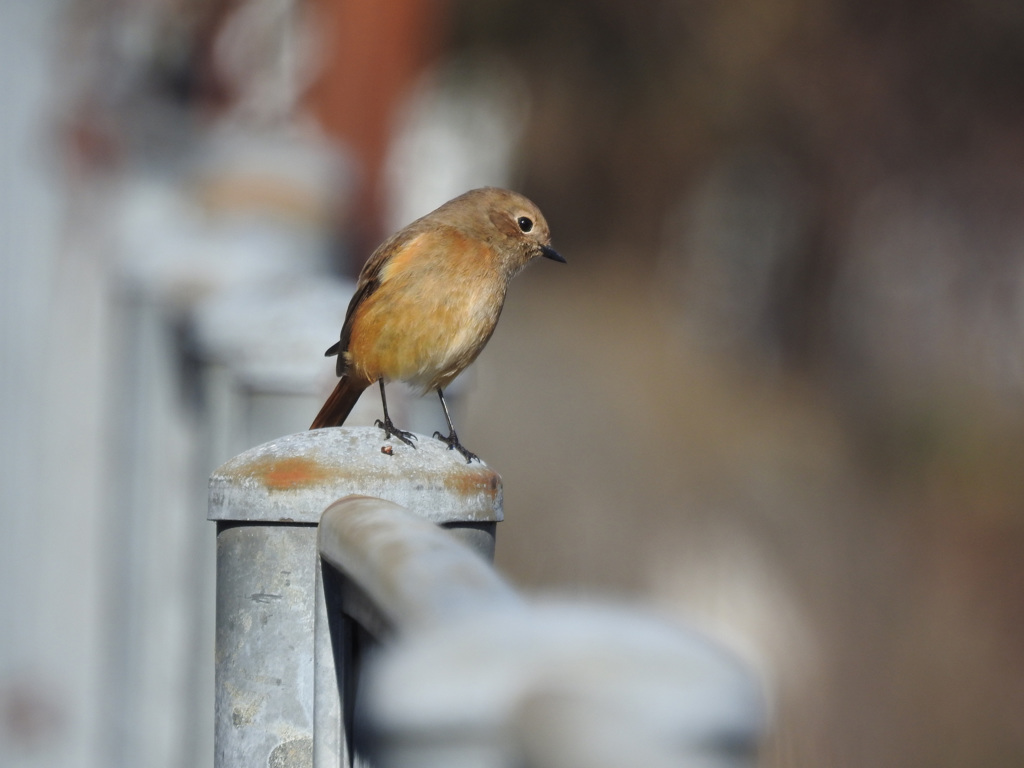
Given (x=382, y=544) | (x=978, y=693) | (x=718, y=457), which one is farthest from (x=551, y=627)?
(x=718, y=457)

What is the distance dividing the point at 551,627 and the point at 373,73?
3919mm

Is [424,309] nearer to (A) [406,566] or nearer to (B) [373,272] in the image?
(B) [373,272]

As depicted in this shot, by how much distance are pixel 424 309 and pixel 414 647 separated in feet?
7.20

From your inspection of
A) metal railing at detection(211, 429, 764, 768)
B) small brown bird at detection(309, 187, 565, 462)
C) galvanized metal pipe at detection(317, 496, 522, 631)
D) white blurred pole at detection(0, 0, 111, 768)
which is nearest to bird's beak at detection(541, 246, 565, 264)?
small brown bird at detection(309, 187, 565, 462)

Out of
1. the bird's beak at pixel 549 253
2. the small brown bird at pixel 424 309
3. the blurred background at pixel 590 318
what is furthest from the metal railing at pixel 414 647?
the bird's beak at pixel 549 253

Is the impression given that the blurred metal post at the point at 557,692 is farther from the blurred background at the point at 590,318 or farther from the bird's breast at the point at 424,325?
the bird's breast at the point at 424,325

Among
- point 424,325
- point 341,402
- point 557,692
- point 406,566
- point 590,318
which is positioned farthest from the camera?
point 590,318

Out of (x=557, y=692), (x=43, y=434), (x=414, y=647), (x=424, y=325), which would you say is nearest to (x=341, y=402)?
(x=424, y=325)

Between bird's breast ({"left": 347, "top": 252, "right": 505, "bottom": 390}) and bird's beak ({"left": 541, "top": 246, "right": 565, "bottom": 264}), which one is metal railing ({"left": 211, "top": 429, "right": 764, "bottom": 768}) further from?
bird's beak ({"left": 541, "top": 246, "right": 565, "bottom": 264})

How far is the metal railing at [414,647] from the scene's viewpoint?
568mm

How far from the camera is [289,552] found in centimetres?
136

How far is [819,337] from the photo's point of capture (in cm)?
1283

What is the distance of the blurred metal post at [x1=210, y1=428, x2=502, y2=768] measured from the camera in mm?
1351

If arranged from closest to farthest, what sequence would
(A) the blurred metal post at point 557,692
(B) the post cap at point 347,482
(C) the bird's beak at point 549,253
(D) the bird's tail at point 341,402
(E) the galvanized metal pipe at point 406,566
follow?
1. (A) the blurred metal post at point 557,692
2. (E) the galvanized metal pipe at point 406,566
3. (B) the post cap at point 347,482
4. (D) the bird's tail at point 341,402
5. (C) the bird's beak at point 549,253
